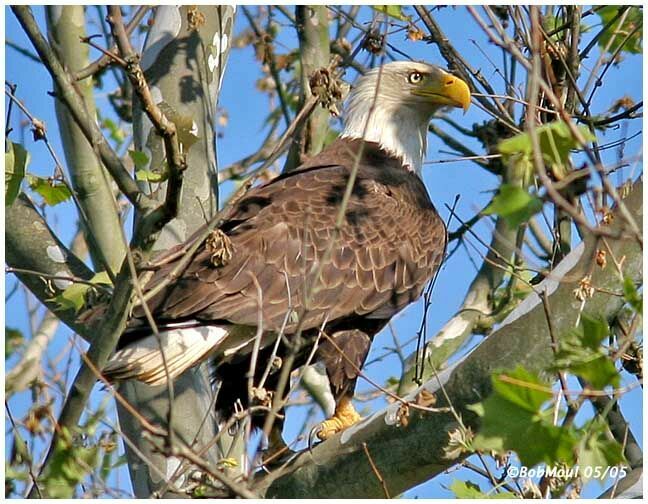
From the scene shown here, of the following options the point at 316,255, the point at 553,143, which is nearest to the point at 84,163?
the point at 316,255

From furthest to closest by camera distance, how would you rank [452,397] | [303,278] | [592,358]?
[303,278]
[452,397]
[592,358]

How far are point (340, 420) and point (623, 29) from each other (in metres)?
2.40

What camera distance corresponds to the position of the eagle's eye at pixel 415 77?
6.56 meters

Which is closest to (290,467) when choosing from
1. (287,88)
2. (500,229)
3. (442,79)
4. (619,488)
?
(619,488)

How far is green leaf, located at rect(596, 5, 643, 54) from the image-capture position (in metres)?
5.59

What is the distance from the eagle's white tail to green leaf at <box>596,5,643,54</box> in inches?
92.5

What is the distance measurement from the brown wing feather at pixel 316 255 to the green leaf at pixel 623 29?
1227 mm

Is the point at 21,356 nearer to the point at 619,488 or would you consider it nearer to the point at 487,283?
the point at 487,283

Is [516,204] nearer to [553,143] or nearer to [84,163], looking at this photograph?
[553,143]

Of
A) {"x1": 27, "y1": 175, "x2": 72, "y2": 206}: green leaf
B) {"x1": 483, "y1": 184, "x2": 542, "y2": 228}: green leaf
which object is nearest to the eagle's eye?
{"x1": 27, "y1": 175, "x2": 72, "y2": 206}: green leaf

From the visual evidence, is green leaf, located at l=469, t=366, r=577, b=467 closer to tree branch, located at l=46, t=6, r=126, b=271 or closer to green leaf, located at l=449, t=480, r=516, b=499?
green leaf, located at l=449, t=480, r=516, b=499

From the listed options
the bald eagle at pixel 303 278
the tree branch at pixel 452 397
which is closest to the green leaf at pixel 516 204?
the tree branch at pixel 452 397

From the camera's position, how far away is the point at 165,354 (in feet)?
16.1

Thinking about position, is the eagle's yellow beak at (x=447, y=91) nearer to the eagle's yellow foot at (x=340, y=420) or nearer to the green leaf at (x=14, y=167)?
the eagle's yellow foot at (x=340, y=420)
